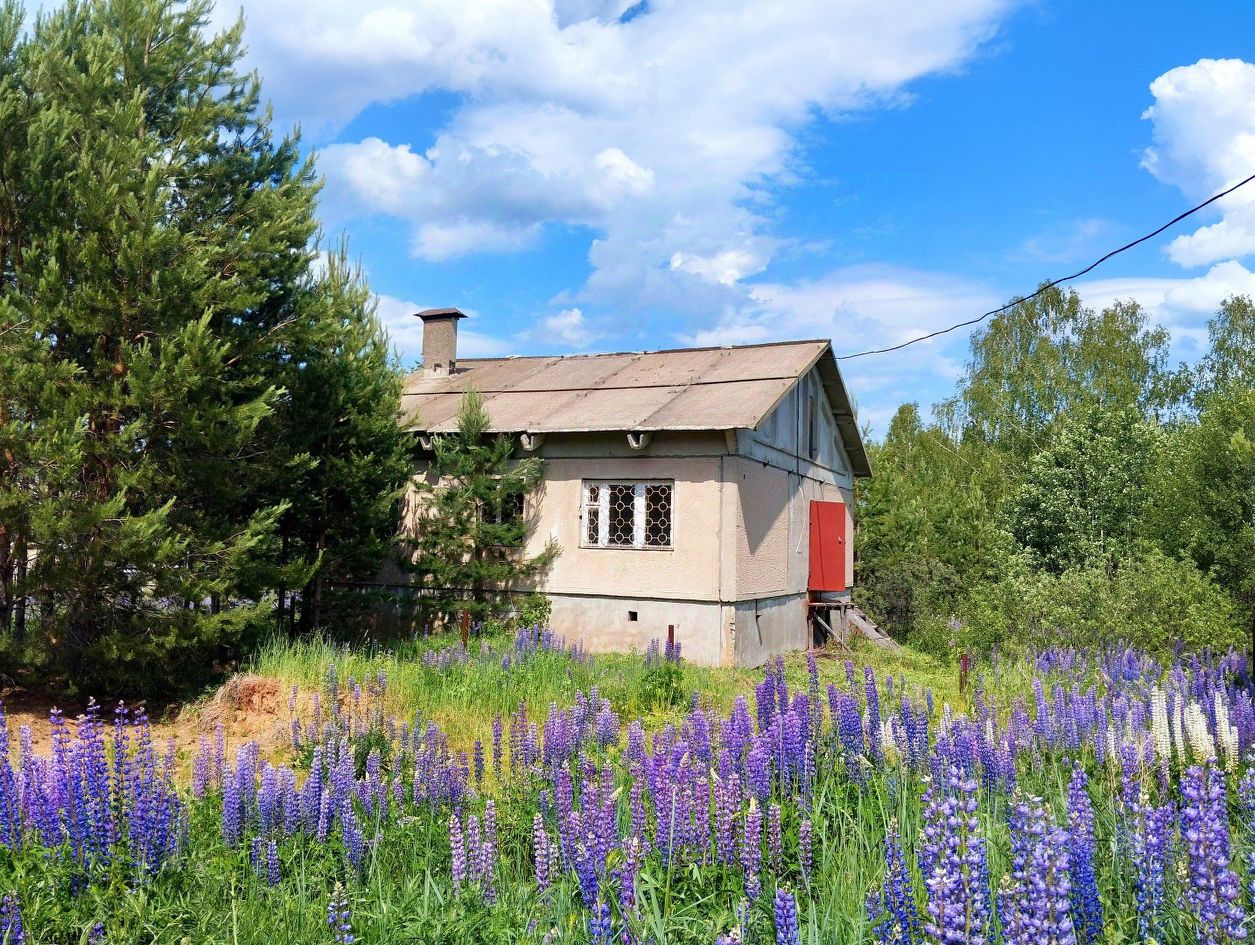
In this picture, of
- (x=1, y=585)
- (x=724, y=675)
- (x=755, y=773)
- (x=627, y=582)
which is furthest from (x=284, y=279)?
(x=755, y=773)

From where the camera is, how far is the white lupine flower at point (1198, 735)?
17.8 feet

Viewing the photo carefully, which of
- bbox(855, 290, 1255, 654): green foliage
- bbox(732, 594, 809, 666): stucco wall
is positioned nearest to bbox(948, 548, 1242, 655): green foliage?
bbox(855, 290, 1255, 654): green foliage

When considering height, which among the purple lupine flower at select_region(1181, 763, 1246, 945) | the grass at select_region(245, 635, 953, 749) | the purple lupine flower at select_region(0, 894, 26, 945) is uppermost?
the purple lupine flower at select_region(1181, 763, 1246, 945)

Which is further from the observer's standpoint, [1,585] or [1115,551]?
[1115,551]

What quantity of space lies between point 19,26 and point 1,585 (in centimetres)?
667

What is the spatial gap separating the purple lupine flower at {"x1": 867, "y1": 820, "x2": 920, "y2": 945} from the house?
10.6 meters

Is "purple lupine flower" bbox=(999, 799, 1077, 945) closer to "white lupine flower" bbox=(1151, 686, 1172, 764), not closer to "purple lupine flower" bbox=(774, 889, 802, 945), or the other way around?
"purple lupine flower" bbox=(774, 889, 802, 945)

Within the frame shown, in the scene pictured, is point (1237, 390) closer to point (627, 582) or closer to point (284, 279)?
point (627, 582)

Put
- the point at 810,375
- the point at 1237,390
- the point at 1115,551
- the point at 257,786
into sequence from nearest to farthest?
the point at 257,786, the point at 810,375, the point at 1115,551, the point at 1237,390

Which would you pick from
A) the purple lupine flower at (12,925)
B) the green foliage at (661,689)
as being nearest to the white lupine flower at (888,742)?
the purple lupine flower at (12,925)

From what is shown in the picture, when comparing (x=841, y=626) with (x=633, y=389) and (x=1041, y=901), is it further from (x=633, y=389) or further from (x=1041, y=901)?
(x=1041, y=901)

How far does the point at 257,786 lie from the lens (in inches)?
213

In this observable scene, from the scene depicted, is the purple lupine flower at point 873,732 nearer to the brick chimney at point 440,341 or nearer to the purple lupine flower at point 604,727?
the purple lupine flower at point 604,727

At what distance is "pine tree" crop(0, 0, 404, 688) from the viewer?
9.96 meters
